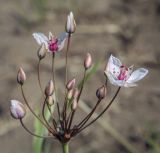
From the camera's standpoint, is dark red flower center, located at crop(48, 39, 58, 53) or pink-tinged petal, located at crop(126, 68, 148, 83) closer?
pink-tinged petal, located at crop(126, 68, 148, 83)

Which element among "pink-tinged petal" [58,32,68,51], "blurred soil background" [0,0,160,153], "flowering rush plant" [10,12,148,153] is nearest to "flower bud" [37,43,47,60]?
"flowering rush plant" [10,12,148,153]

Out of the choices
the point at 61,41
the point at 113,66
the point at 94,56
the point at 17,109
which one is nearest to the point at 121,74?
the point at 113,66

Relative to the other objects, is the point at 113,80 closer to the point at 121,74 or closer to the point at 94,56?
the point at 121,74

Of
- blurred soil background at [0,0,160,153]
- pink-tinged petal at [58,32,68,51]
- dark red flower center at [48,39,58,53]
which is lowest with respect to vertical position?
blurred soil background at [0,0,160,153]

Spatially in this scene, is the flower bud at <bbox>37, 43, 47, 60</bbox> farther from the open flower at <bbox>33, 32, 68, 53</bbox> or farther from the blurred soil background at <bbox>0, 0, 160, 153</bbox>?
the blurred soil background at <bbox>0, 0, 160, 153</bbox>

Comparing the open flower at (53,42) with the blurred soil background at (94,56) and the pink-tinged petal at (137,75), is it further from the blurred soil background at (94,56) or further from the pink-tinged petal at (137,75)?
the blurred soil background at (94,56)

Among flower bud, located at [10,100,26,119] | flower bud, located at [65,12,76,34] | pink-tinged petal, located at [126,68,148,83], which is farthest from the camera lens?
flower bud, located at [65,12,76,34]

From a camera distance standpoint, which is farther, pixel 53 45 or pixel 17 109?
pixel 53 45
